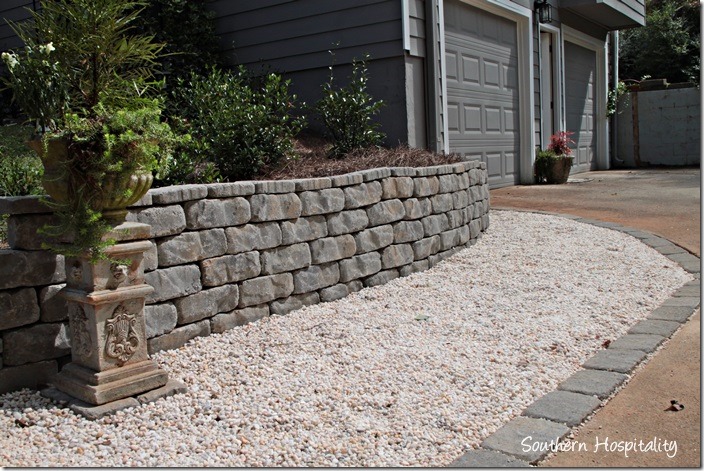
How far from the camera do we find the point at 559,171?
37.2 feet

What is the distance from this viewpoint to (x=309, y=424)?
116 inches

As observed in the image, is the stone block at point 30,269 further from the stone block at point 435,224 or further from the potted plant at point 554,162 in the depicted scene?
the potted plant at point 554,162

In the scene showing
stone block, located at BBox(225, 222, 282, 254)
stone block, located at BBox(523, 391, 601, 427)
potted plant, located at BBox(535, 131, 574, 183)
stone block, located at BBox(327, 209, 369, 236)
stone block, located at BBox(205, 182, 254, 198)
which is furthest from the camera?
potted plant, located at BBox(535, 131, 574, 183)

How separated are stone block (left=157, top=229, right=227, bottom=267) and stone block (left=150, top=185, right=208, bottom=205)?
0.20 m

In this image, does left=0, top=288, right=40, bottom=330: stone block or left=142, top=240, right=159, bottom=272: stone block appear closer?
left=0, top=288, right=40, bottom=330: stone block

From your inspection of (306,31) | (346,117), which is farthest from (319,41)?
(346,117)

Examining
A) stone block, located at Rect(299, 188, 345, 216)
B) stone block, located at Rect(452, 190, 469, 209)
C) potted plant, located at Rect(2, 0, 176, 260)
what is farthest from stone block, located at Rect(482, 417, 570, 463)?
stone block, located at Rect(452, 190, 469, 209)

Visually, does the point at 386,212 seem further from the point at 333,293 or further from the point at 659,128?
the point at 659,128

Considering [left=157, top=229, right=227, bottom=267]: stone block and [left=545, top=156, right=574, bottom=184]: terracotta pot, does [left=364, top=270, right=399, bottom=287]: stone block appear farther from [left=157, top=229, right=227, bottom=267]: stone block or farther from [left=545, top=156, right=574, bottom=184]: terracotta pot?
[left=545, top=156, right=574, bottom=184]: terracotta pot

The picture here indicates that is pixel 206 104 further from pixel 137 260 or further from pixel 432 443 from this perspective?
pixel 432 443

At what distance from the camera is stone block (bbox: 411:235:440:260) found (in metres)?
5.81

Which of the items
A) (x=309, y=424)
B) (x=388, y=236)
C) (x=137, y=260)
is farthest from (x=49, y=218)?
(x=388, y=236)

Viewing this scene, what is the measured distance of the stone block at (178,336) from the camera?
3.74m

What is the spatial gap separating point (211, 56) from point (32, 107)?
6.47 meters
